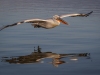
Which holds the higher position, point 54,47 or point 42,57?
point 54,47

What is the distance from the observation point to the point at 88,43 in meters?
14.7

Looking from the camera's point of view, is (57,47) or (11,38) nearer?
(57,47)

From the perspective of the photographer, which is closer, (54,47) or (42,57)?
(42,57)

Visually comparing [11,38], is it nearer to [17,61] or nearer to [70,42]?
[70,42]

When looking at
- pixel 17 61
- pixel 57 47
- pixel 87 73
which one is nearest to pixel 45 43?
pixel 57 47

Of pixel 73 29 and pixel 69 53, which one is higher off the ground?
pixel 73 29

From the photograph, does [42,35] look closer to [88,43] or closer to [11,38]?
[11,38]

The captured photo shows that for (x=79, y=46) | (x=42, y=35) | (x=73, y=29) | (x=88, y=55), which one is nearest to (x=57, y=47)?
(x=79, y=46)

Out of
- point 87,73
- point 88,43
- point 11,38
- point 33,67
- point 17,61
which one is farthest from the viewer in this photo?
point 11,38

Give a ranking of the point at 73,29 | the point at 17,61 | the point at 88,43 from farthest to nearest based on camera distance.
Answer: the point at 73,29 → the point at 88,43 → the point at 17,61

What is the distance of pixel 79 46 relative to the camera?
1420cm

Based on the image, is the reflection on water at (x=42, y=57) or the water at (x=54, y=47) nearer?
the water at (x=54, y=47)

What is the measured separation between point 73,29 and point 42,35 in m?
2.50

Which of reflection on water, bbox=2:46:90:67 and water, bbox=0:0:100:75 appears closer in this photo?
water, bbox=0:0:100:75
